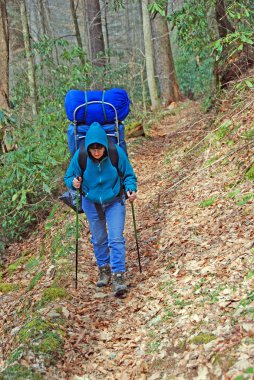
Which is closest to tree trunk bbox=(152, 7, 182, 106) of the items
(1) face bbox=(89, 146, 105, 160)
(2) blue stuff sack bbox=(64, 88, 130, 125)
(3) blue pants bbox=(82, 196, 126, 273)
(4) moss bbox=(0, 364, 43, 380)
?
(2) blue stuff sack bbox=(64, 88, 130, 125)

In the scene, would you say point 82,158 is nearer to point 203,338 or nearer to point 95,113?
point 95,113

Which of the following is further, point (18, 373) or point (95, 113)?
point (95, 113)

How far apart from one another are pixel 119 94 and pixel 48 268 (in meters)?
2.56

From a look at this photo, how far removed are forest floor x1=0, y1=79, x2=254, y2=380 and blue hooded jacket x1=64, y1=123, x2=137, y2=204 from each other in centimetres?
110

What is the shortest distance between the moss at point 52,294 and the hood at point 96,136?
1.64m

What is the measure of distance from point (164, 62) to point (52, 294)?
1433 cm

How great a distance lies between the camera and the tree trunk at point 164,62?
1748 centimetres

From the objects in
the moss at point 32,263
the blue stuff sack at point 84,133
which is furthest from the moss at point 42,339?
the moss at point 32,263

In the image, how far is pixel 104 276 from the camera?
5613 millimetres

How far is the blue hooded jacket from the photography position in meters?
5.04

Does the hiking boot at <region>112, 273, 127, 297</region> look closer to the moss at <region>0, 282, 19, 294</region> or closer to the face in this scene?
the face

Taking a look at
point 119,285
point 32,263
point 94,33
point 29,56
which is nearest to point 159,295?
point 119,285

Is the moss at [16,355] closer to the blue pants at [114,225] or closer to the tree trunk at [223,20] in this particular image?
the blue pants at [114,225]

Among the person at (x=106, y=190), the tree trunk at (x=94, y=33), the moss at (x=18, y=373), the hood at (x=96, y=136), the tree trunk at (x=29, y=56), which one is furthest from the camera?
the tree trunk at (x=94, y=33)
